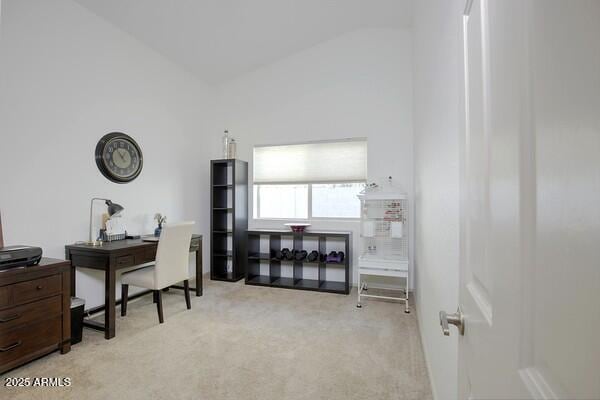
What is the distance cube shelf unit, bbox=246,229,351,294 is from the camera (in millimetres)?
3893

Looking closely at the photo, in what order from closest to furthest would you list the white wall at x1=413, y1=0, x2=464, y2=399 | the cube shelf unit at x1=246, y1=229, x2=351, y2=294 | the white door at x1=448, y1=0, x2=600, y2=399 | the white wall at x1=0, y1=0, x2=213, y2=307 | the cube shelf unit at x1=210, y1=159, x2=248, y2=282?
the white door at x1=448, y1=0, x2=600, y2=399 < the white wall at x1=413, y1=0, x2=464, y2=399 < the white wall at x1=0, y1=0, x2=213, y2=307 < the cube shelf unit at x1=246, y1=229, x2=351, y2=294 < the cube shelf unit at x1=210, y1=159, x2=248, y2=282

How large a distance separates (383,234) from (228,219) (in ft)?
7.83

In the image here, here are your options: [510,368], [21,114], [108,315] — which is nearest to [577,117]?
[510,368]

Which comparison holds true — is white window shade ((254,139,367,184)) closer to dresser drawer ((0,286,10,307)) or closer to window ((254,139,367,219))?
window ((254,139,367,219))

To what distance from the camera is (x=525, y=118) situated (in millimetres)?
428

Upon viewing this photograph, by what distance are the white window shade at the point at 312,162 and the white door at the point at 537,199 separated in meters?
3.45

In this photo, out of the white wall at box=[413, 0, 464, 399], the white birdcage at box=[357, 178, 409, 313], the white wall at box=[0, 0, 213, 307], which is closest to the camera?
the white wall at box=[413, 0, 464, 399]

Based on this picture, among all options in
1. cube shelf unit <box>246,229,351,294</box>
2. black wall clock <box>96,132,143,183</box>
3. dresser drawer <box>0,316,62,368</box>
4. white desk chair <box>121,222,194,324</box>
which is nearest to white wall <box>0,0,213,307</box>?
black wall clock <box>96,132,143,183</box>

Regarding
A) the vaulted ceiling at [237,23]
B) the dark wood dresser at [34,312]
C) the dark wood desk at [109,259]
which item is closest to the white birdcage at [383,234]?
the vaulted ceiling at [237,23]

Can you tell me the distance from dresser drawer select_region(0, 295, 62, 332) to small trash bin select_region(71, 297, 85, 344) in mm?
188

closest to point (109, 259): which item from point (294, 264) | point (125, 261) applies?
point (125, 261)

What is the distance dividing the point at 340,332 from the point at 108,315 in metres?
2.04

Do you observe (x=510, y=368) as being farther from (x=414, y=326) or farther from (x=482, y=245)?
(x=414, y=326)

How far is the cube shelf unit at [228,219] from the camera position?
4340 millimetres
